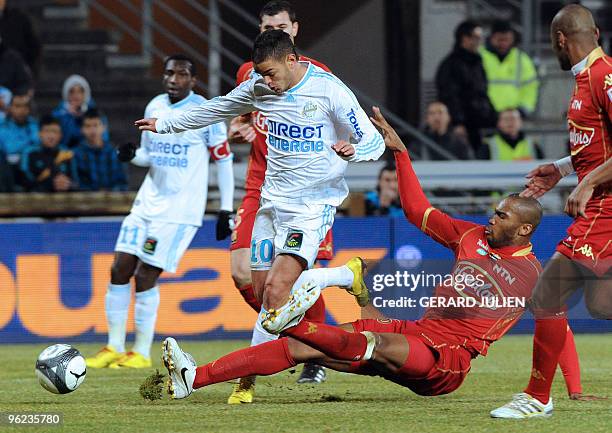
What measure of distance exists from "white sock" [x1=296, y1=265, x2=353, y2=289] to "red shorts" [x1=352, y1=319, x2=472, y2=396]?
268 mm

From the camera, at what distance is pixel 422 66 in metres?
16.8

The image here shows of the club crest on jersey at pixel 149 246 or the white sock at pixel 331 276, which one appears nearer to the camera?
the white sock at pixel 331 276

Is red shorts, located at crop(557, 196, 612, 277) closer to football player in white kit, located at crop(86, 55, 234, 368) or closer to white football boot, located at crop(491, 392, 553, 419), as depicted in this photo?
white football boot, located at crop(491, 392, 553, 419)

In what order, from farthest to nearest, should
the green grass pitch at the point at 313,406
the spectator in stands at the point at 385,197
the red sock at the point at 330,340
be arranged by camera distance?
1. the spectator in stands at the point at 385,197
2. the red sock at the point at 330,340
3. the green grass pitch at the point at 313,406

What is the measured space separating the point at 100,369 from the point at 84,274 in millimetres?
2454

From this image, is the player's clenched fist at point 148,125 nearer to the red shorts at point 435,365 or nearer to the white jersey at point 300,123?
the white jersey at point 300,123

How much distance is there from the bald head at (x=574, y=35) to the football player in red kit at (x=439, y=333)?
80 centimetres

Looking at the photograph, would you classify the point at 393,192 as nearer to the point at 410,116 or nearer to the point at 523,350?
the point at 523,350

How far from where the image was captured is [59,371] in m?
7.06

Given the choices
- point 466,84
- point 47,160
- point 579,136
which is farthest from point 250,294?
point 466,84

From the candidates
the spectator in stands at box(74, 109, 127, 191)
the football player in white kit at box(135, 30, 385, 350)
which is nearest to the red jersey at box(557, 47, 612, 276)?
the football player in white kit at box(135, 30, 385, 350)

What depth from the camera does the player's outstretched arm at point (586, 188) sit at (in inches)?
249

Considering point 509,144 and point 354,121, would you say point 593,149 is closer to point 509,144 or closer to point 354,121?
point 354,121

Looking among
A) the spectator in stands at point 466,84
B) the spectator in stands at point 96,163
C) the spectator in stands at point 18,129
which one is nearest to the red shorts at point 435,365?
the spectator in stands at point 96,163
